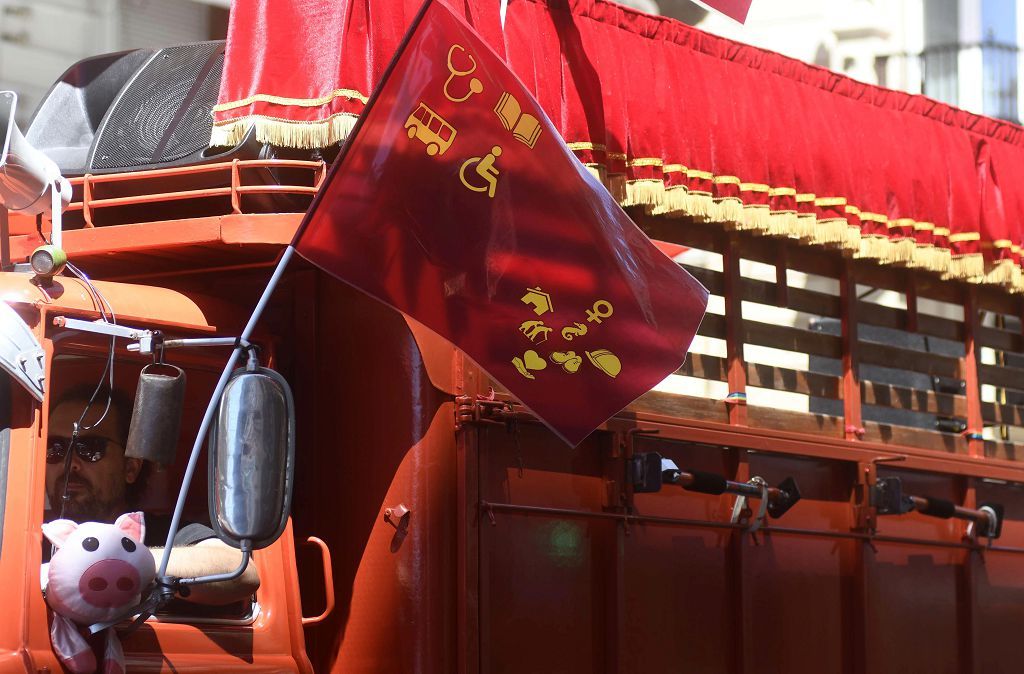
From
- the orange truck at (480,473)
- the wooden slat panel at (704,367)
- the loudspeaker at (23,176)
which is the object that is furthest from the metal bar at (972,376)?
the loudspeaker at (23,176)

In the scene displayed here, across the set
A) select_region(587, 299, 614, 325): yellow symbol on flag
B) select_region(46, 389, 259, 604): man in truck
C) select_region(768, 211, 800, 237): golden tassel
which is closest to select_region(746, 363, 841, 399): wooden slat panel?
select_region(768, 211, 800, 237): golden tassel

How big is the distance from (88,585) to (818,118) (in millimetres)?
3858

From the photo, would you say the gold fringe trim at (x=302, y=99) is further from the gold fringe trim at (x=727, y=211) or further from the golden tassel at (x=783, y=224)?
the golden tassel at (x=783, y=224)

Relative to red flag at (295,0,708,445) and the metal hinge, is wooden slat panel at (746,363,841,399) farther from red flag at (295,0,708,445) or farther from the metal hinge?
the metal hinge

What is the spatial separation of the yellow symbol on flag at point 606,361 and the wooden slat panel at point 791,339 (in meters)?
1.61

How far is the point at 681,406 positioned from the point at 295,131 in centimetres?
182

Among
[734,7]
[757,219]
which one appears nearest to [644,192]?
[757,219]

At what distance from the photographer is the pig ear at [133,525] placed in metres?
4.13

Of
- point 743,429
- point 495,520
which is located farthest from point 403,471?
point 743,429

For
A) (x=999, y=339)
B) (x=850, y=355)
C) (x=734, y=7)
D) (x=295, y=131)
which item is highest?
(x=734, y=7)

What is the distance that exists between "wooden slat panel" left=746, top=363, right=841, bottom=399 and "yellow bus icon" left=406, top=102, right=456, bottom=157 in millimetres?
2254

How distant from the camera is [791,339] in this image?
6.45 metres

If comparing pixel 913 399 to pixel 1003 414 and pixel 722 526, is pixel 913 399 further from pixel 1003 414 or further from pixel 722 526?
pixel 722 526

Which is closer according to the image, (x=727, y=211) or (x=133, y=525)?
(x=133, y=525)
